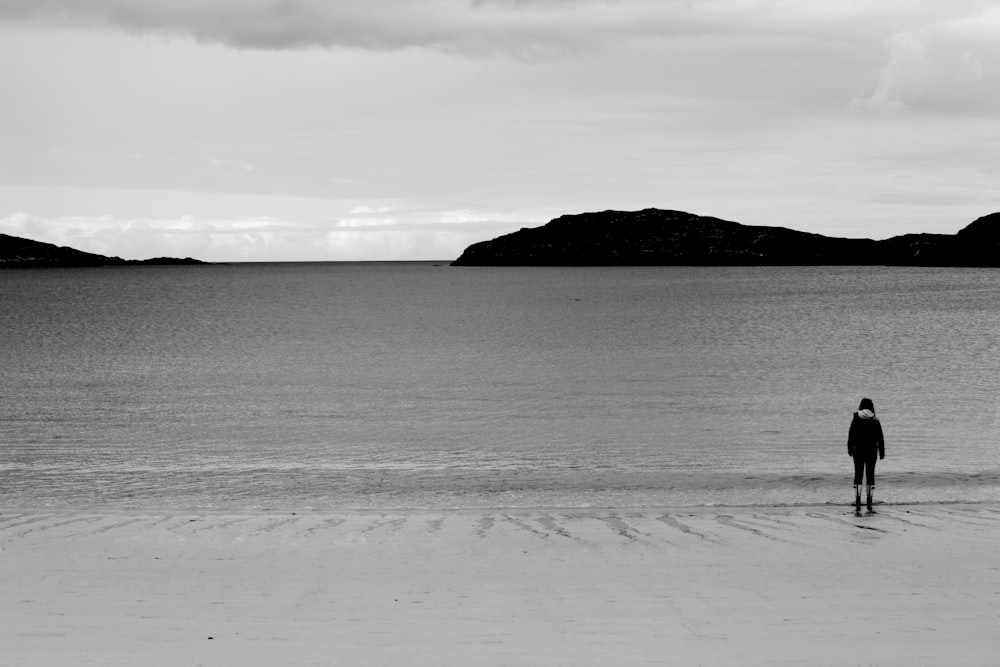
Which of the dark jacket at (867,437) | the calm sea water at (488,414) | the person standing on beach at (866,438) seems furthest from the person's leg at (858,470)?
the calm sea water at (488,414)

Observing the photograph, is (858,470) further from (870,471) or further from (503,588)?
(503,588)

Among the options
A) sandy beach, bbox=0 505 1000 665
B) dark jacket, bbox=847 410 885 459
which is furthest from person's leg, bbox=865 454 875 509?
sandy beach, bbox=0 505 1000 665

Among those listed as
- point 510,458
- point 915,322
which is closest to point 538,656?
point 510,458

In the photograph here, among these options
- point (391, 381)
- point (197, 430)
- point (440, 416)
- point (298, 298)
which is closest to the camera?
point (197, 430)

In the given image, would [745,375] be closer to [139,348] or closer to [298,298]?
[139,348]

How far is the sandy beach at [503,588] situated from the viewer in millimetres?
10023

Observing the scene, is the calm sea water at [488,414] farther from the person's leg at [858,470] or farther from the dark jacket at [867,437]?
the dark jacket at [867,437]

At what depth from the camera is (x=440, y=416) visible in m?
36.2

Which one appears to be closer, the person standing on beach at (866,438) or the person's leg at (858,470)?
the person standing on beach at (866,438)

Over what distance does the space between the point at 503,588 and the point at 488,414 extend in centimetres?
2352

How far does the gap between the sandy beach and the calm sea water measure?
413 centimetres

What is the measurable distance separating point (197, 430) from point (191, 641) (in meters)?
23.4

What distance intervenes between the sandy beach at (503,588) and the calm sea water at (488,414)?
413 centimetres

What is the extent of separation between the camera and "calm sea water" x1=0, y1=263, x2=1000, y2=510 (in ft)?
76.6
